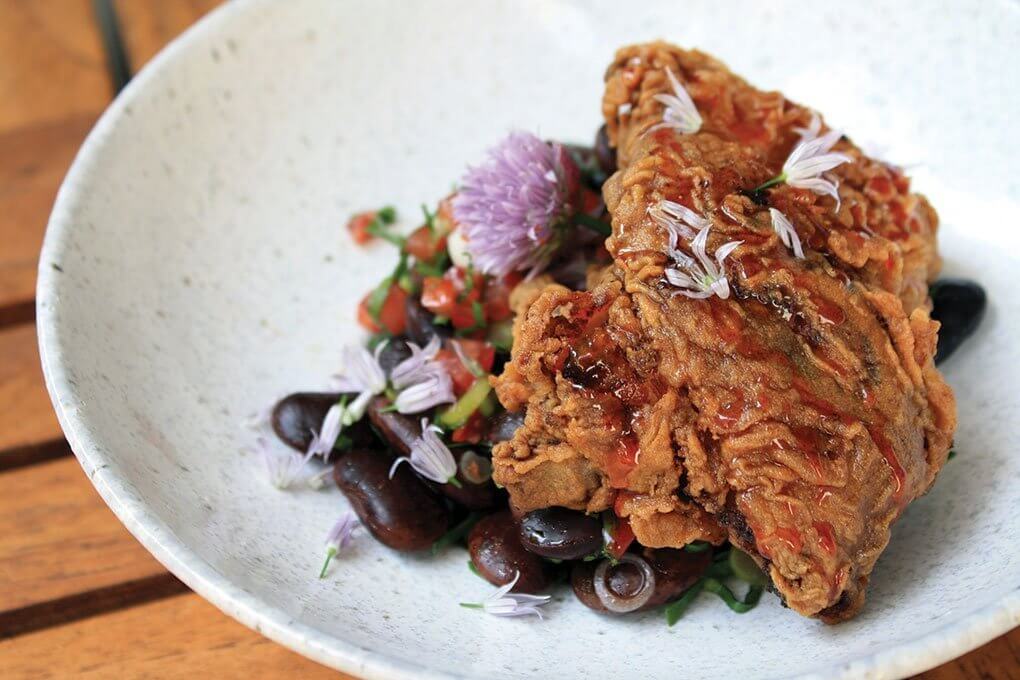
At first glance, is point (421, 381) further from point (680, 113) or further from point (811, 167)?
point (811, 167)

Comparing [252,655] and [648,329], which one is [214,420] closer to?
[252,655]

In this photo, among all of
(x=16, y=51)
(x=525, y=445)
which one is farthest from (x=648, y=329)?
(x=16, y=51)

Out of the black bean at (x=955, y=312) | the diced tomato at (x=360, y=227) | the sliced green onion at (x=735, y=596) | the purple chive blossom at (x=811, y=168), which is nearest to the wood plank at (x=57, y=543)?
the diced tomato at (x=360, y=227)

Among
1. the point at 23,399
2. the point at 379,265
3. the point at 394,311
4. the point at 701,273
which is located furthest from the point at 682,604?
the point at 23,399

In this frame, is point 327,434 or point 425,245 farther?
point 425,245

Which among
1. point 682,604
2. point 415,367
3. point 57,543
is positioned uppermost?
point 415,367

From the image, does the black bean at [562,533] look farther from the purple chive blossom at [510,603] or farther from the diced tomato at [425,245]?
the diced tomato at [425,245]

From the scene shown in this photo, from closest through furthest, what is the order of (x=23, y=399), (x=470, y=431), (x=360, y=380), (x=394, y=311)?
1. (x=470, y=431)
2. (x=360, y=380)
3. (x=394, y=311)
4. (x=23, y=399)
